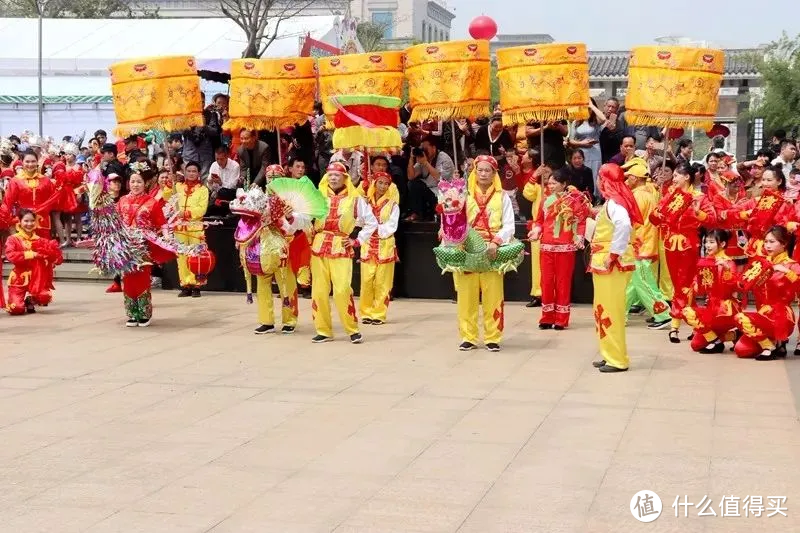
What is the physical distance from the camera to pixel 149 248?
37.3 feet

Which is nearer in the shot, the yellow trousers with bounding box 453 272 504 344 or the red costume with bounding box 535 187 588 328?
the yellow trousers with bounding box 453 272 504 344

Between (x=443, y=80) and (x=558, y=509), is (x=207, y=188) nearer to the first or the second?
(x=443, y=80)

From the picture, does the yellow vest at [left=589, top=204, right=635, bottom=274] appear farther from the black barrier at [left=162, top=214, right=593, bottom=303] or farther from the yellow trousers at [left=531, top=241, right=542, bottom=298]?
the black barrier at [left=162, top=214, right=593, bottom=303]

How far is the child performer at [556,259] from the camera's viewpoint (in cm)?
1111

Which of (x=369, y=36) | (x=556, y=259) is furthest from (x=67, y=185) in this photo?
(x=369, y=36)

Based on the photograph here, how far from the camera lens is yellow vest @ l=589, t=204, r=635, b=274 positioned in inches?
348

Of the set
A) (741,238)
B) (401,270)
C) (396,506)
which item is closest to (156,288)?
(401,270)

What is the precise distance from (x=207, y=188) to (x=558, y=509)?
9.25m

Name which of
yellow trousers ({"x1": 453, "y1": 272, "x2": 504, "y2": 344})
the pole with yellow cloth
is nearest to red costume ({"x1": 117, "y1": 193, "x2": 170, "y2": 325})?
yellow trousers ({"x1": 453, "y1": 272, "x2": 504, "y2": 344})

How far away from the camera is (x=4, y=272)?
16031 millimetres

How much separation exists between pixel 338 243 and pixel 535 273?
10.6 ft

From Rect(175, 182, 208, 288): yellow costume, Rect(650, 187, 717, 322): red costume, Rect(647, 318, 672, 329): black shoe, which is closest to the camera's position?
Rect(650, 187, 717, 322): red costume

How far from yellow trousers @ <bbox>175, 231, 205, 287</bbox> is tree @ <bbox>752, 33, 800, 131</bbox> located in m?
14.9

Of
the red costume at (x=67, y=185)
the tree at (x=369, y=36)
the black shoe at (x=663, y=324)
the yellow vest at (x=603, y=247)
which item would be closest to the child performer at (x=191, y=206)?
→ the red costume at (x=67, y=185)
